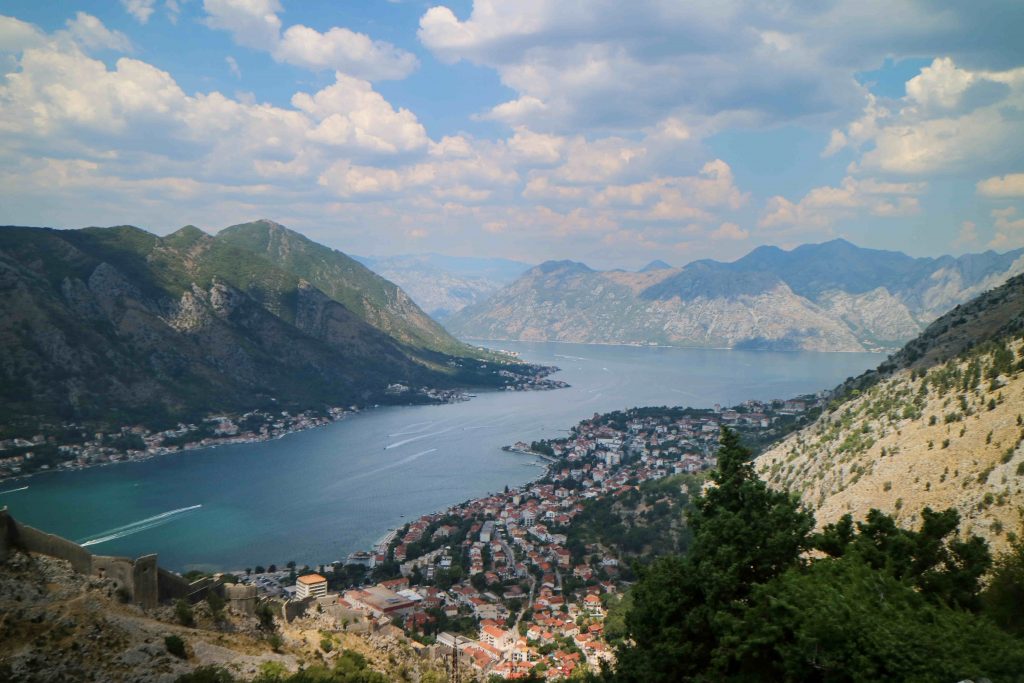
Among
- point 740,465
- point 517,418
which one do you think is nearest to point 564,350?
point 517,418

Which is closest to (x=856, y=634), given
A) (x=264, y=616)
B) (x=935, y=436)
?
(x=264, y=616)

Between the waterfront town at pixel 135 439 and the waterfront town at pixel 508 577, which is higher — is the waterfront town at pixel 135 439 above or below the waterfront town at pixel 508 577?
above

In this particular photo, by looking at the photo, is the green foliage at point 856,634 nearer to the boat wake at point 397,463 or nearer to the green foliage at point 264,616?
the green foliage at point 264,616

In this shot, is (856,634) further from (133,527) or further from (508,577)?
(133,527)

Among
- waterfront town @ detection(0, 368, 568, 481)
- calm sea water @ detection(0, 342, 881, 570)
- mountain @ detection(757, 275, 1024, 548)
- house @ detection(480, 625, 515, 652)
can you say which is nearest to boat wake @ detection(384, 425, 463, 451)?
calm sea water @ detection(0, 342, 881, 570)

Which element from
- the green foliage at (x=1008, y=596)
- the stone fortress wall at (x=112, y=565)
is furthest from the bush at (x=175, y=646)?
the green foliage at (x=1008, y=596)

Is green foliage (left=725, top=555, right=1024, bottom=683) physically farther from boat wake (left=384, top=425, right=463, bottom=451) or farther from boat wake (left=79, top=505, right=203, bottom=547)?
boat wake (left=384, top=425, right=463, bottom=451)

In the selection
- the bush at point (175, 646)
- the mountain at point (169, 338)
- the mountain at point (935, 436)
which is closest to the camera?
the bush at point (175, 646)
